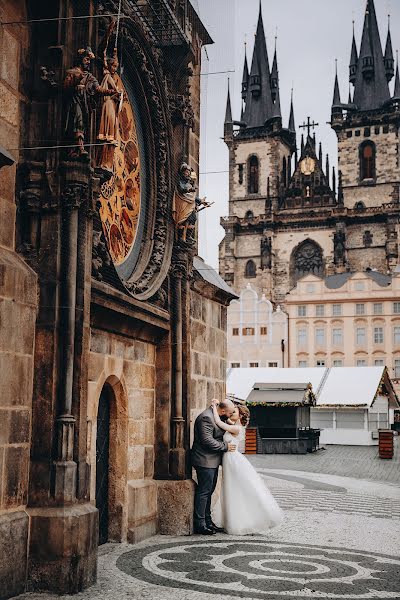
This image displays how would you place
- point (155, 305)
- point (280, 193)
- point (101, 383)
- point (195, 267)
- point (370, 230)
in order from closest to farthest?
point (101, 383)
point (155, 305)
point (195, 267)
point (370, 230)
point (280, 193)

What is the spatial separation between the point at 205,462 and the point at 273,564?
6.61ft

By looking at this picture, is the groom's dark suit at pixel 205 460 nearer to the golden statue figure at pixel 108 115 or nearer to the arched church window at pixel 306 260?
the golden statue figure at pixel 108 115

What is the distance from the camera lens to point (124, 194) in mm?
8836

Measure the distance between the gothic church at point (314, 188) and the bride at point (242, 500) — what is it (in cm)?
7039

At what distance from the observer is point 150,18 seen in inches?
363

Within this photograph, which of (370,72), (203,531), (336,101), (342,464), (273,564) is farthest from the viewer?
(370,72)

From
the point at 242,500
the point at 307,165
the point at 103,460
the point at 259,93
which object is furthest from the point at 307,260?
the point at 103,460

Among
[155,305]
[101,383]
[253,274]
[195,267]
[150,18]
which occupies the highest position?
[253,274]

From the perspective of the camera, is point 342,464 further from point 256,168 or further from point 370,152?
point 256,168

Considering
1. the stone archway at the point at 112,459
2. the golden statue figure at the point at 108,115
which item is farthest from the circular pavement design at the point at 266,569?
the golden statue figure at the point at 108,115

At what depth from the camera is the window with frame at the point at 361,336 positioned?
6400 centimetres

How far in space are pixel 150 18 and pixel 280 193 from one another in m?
78.9

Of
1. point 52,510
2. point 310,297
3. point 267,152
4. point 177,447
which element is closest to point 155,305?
point 177,447

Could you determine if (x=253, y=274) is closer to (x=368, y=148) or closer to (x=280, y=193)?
(x=280, y=193)
